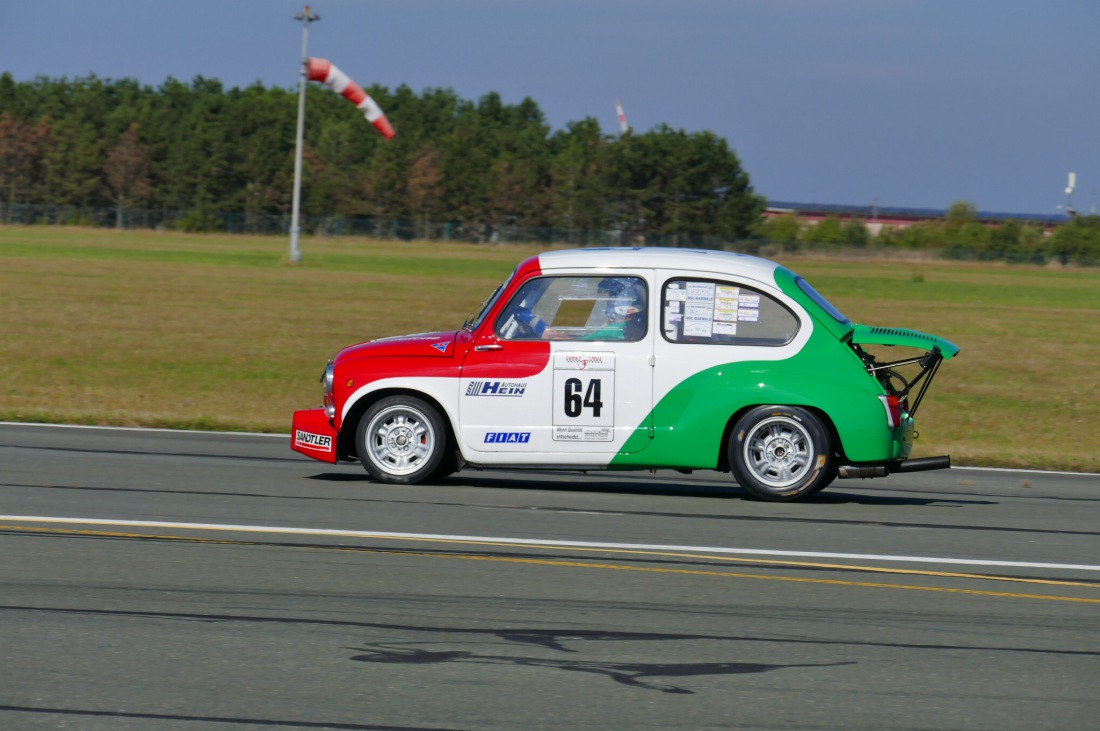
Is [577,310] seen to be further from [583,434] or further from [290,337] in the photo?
[290,337]

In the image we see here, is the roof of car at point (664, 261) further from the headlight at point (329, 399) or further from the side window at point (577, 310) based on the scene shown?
the headlight at point (329, 399)

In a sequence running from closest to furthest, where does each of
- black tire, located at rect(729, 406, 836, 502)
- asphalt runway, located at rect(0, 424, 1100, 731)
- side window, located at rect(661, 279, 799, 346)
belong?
asphalt runway, located at rect(0, 424, 1100, 731) → black tire, located at rect(729, 406, 836, 502) → side window, located at rect(661, 279, 799, 346)

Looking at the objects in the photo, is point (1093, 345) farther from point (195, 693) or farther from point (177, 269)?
point (177, 269)

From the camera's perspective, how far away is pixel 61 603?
6551 mm

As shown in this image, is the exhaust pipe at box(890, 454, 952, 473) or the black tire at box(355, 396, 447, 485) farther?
the black tire at box(355, 396, 447, 485)

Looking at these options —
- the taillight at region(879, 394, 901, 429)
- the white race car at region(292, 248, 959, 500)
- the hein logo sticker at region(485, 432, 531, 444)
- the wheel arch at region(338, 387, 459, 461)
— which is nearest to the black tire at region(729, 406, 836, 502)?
the white race car at region(292, 248, 959, 500)

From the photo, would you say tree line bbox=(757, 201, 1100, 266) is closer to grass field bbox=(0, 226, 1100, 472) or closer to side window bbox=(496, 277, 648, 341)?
grass field bbox=(0, 226, 1100, 472)

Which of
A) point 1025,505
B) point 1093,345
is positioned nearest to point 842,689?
point 1025,505

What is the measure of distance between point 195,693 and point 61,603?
1.56m

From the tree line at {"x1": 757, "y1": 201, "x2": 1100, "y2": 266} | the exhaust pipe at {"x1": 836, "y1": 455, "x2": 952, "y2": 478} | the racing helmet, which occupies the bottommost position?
the exhaust pipe at {"x1": 836, "y1": 455, "x2": 952, "y2": 478}

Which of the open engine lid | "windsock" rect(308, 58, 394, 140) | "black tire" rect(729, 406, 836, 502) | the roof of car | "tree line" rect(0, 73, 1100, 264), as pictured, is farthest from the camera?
"tree line" rect(0, 73, 1100, 264)

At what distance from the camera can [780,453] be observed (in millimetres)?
10023

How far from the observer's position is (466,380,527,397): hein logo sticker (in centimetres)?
1020

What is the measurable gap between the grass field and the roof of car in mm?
4316
